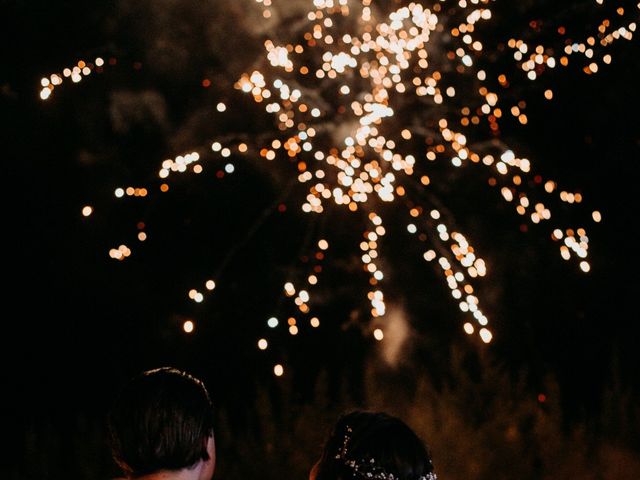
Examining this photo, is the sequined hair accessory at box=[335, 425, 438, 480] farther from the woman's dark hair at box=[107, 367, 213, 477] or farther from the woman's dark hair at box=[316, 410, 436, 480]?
the woman's dark hair at box=[107, 367, 213, 477]

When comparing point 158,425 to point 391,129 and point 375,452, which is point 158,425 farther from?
point 391,129

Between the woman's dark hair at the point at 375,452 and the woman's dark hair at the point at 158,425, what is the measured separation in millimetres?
366

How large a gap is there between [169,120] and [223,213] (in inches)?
29.2

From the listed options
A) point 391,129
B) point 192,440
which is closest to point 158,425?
point 192,440

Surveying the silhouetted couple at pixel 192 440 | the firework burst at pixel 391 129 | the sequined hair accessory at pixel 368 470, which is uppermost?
the firework burst at pixel 391 129

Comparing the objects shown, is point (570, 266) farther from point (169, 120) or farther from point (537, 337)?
point (169, 120)

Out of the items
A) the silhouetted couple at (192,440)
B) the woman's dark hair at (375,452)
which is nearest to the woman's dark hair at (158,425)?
the silhouetted couple at (192,440)

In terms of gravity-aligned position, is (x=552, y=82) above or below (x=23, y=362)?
above

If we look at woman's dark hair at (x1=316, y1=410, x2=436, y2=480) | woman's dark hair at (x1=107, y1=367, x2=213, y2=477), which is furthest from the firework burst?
woman's dark hair at (x1=316, y1=410, x2=436, y2=480)

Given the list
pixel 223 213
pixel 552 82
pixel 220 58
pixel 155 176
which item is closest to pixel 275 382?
pixel 223 213

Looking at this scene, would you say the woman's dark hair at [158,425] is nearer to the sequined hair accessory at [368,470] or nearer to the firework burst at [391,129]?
the sequined hair accessory at [368,470]

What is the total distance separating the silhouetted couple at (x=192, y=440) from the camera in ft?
6.58

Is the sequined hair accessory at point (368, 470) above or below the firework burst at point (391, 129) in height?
below

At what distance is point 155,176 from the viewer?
18.4 feet
